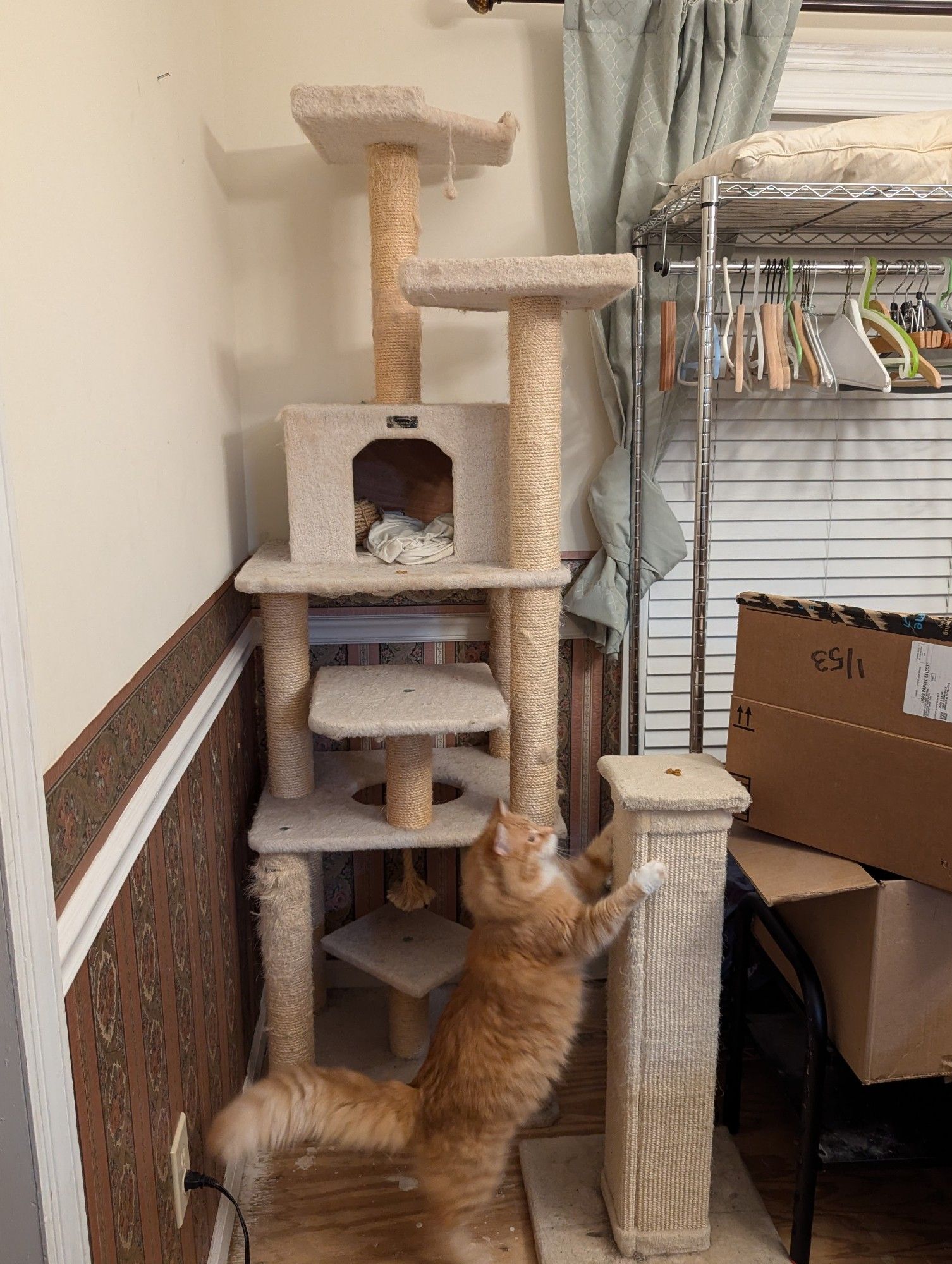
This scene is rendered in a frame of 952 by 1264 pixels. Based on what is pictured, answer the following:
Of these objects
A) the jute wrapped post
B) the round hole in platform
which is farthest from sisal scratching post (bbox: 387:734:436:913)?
the jute wrapped post

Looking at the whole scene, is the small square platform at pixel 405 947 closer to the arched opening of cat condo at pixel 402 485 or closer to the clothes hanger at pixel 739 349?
the arched opening of cat condo at pixel 402 485

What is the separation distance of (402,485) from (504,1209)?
1.49 m

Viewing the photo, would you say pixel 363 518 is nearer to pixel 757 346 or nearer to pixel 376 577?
pixel 376 577

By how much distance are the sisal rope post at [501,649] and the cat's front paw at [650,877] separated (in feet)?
2.01

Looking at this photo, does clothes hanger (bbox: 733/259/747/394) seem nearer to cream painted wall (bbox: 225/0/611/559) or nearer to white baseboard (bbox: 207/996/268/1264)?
cream painted wall (bbox: 225/0/611/559)

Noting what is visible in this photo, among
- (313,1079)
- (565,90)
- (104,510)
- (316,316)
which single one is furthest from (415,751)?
(565,90)

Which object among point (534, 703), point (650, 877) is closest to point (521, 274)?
point (534, 703)

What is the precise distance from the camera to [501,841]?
150 cm

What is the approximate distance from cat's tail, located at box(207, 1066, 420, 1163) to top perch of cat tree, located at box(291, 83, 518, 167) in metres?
1.68

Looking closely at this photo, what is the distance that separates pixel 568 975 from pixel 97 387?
1.12m

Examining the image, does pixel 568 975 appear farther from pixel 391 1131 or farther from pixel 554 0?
pixel 554 0

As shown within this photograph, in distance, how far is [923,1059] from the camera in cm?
145

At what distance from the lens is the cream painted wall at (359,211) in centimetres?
202

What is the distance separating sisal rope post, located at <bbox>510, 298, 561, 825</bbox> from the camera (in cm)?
171
